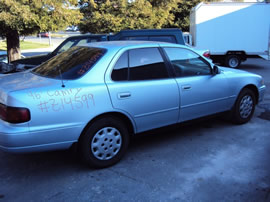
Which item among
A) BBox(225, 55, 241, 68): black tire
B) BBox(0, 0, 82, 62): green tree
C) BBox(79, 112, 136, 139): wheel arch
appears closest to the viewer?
BBox(79, 112, 136, 139): wheel arch

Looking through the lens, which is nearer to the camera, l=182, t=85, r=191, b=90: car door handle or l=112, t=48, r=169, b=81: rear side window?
l=112, t=48, r=169, b=81: rear side window

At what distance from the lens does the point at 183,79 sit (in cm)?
425

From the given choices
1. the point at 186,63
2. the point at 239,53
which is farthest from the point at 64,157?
the point at 239,53

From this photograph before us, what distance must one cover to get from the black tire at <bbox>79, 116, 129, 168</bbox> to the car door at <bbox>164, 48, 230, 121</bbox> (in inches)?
42.3

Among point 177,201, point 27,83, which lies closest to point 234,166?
point 177,201

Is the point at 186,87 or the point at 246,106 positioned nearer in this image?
the point at 186,87

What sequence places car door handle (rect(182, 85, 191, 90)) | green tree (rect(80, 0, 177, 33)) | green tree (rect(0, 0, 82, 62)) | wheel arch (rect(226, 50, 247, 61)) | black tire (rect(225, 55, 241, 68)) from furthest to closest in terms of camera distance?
1. green tree (rect(80, 0, 177, 33))
2. black tire (rect(225, 55, 241, 68))
3. wheel arch (rect(226, 50, 247, 61))
4. green tree (rect(0, 0, 82, 62))
5. car door handle (rect(182, 85, 191, 90))

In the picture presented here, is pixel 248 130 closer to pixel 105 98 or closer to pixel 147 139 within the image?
pixel 147 139

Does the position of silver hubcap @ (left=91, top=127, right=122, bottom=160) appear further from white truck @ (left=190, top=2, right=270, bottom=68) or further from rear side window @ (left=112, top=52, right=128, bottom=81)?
white truck @ (left=190, top=2, right=270, bottom=68)

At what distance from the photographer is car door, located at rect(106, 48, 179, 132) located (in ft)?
11.9

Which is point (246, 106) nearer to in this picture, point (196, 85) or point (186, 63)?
point (196, 85)

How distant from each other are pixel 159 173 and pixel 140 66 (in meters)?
1.45

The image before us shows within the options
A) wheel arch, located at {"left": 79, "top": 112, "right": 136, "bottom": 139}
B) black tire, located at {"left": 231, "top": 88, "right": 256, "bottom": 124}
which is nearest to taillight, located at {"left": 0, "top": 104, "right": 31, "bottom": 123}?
wheel arch, located at {"left": 79, "top": 112, "right": 136, "bottom": 139}

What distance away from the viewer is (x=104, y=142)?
139 inches
